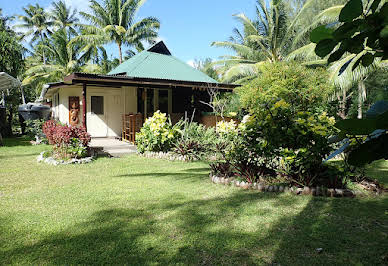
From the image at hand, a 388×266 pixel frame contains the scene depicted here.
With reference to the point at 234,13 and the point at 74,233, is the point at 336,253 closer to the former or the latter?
the point at 74,233

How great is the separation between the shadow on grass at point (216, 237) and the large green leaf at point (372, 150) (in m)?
2.31

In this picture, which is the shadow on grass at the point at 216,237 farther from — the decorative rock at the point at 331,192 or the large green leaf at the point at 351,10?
the large green leaf at the point at 351,10

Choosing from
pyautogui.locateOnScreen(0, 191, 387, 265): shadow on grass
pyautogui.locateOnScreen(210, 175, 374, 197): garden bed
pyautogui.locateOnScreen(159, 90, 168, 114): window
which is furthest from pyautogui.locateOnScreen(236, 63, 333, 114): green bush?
pyautogui.locateOnScreen(0, 191, 387, 265): shadow on grass

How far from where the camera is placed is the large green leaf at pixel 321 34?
2.58ft

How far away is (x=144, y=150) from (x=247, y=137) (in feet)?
15.6

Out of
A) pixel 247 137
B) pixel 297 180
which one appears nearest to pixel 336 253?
pixel 297 180

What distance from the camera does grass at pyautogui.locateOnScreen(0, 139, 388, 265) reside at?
2.93 m

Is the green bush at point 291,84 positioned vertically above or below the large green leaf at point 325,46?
above

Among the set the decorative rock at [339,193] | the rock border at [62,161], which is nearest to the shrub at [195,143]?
the rock border at [62,161]

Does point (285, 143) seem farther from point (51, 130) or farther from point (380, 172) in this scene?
point (51, 130)

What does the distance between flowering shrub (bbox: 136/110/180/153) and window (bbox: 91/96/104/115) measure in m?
4.92

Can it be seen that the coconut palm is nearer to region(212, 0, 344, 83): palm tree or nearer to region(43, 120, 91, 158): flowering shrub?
region(212, 0, 344, 83): palm tree

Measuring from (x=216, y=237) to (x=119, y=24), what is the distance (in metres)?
24.7

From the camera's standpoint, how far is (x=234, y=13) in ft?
77.5
